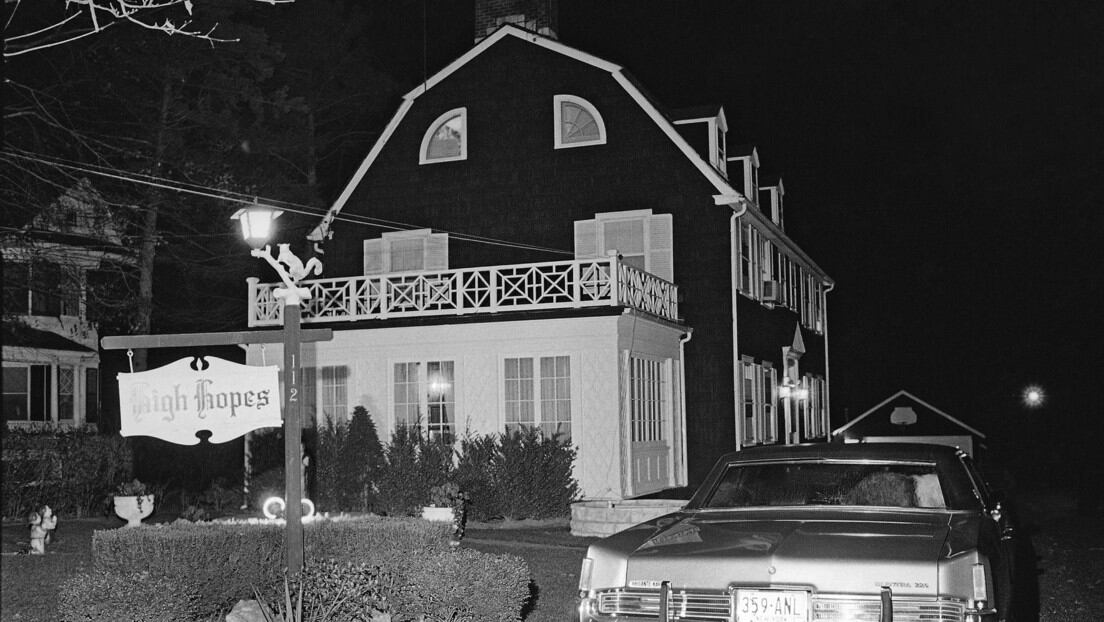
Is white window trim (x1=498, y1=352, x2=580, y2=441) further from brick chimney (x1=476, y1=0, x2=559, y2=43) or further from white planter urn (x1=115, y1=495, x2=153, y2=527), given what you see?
brick chimney (x1=476, y1=0, x2=559, y2=43)

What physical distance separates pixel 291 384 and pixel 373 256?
52.7 ft

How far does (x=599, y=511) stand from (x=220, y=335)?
25.9ft

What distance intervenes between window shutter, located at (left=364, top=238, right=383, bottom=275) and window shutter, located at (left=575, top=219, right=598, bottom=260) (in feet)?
14.6

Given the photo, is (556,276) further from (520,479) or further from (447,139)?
(520,479)

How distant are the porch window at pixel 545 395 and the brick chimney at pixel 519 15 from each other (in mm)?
8457

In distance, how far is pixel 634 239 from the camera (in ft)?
77.6

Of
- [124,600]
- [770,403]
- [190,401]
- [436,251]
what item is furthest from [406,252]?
[124,600]

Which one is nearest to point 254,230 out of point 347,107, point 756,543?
point 756,543

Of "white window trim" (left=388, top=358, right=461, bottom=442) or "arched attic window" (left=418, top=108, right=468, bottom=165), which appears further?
"arched attic window" (left=418, top=108, right=468, bottom=165)

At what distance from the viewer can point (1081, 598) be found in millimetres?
11211

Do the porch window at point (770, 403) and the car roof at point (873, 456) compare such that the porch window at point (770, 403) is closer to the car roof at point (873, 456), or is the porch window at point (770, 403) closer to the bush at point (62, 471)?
the bush at point (62, 471)

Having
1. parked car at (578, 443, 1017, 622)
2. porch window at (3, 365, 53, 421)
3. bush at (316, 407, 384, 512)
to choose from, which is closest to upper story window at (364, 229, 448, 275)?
bush at (316, 407, 384, 512)

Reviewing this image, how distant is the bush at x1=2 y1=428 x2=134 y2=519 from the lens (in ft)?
64.3

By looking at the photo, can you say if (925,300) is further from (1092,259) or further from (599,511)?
(599,511)
